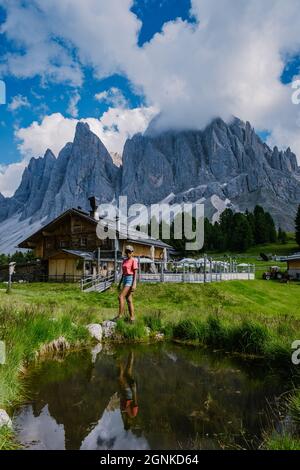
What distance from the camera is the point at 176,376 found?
25.4 ft

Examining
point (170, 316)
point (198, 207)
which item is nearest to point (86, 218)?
point (170, 316)

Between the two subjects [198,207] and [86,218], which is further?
[198,207]

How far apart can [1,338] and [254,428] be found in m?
5.11

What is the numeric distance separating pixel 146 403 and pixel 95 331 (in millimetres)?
5104

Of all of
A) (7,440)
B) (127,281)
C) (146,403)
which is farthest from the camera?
(127,281)

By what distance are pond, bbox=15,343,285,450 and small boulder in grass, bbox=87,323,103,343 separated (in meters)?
1.53

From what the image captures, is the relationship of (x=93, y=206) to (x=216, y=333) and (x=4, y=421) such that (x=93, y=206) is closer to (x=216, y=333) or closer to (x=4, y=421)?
(x=216, y=333)

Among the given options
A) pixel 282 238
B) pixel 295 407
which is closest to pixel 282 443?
pixel 295 407

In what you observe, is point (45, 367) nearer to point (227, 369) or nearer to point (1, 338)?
point (1, 338)

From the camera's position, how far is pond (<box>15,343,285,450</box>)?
4.95 meters

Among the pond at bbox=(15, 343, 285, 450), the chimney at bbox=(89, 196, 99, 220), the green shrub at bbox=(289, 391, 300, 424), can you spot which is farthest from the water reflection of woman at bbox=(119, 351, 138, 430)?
the chimney at bbox=(89, 196, 99, 220)

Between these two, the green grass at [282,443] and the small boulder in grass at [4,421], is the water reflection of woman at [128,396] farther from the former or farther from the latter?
the green grass at [282,443]

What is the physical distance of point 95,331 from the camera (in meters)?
11.0

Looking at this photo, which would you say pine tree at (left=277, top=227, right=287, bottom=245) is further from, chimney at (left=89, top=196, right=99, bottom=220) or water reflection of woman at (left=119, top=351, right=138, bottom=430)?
water reflection of woman at (left=119, top=351, right=138, bottom=430)
